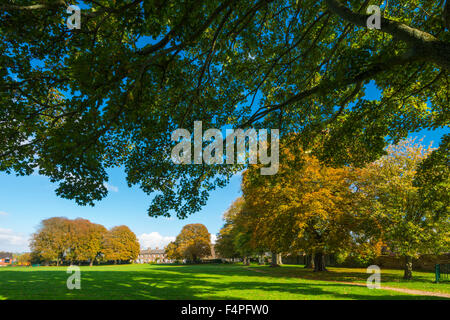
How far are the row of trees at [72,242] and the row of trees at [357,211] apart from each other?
2341 inches

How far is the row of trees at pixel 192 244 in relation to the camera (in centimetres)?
6475

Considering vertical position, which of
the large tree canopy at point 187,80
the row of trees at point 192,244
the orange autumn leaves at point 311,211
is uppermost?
the large tree canopy at point 187,80

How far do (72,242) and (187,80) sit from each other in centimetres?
7037

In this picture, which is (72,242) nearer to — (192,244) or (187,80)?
(192,244)

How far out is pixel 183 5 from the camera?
17.9 feet

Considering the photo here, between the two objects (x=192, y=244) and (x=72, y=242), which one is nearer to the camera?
(x=72, y=242)

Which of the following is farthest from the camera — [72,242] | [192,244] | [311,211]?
[192,244]

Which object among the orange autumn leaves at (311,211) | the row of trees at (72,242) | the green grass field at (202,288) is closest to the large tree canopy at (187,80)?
the green grass field at (202,288)

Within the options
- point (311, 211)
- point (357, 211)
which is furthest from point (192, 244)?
point (311, 211)

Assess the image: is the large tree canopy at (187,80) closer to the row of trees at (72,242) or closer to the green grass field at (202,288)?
the green grass field at (202,288)

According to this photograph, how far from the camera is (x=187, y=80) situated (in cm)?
814

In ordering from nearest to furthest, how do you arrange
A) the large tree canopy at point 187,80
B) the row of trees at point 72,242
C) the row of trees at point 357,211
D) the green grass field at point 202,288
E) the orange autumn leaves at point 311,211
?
1. the large tree canopy at point 187,80
2. the green grass field at point 202,288
3. the row of trees at point 357,211
4. the orange autumn leaves at point 311,211
5. the row of trees at point 72,242

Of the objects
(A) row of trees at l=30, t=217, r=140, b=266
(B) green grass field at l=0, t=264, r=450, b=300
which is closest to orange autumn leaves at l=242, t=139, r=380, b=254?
(B) green grass field at l=0, t=264, r=450, b=300
